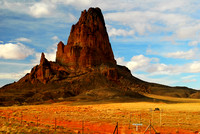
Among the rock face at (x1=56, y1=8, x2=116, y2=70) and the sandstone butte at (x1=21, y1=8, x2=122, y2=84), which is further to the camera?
the rock face at (x1=56, y1=8, x2=116, y2=70)

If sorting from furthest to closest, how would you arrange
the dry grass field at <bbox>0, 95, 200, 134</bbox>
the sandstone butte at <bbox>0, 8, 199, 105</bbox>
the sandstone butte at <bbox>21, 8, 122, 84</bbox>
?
the sandstone butte at <bbox>21, 8, 122, 84</bbox>, the sandstone butte at <bbox>0, 8, 199, 105</bbox>, the dry grass field at <bbox>0, 95, 200, 134</bbox>

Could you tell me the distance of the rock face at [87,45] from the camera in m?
134

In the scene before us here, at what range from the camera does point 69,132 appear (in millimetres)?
20672

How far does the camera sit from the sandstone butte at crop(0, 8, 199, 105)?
9806 centimetres

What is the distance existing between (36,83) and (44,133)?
10300 cm

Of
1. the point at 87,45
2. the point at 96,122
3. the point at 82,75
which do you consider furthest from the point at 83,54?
the point at 96,122

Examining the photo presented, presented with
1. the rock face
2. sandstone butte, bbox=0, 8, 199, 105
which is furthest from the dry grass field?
the rock face

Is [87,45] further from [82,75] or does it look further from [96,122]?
[96,122]

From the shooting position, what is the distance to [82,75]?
400 ft

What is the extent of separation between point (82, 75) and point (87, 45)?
2646 centimetres

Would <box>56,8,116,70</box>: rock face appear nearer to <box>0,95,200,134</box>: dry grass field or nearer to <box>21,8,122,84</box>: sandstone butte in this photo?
<box>21,8,122,84</box>: sandstone butte

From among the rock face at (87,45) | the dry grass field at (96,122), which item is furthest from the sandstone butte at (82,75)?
the dry grass field at (96,122)

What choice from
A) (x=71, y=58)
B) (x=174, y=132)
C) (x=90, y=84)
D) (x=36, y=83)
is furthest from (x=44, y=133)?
(x=71, y=58)

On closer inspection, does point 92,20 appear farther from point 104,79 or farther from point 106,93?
point 106,93
